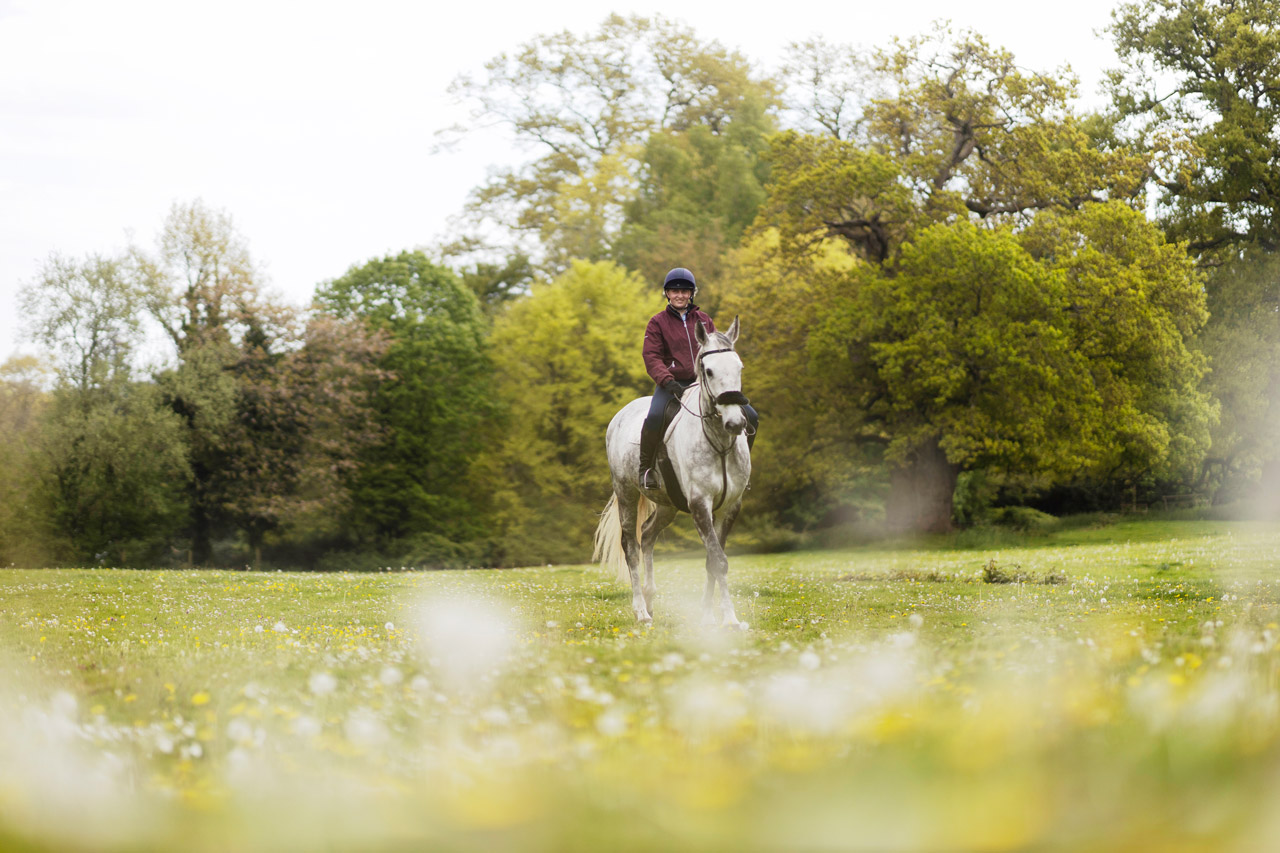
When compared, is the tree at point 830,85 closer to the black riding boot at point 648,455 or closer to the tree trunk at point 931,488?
the tree trunk at point 931,488

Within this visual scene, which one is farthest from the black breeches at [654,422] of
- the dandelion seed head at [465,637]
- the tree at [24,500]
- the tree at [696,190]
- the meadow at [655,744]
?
the tree at [696,190]

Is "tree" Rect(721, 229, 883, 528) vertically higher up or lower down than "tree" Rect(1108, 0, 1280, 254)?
lower down

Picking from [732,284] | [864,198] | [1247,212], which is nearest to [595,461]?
[732,284]

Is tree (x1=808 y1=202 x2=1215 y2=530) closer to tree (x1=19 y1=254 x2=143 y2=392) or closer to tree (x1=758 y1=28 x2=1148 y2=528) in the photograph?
tree (x1=758 y1=28 x2=1148 y2=528)

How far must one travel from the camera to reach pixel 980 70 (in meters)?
39.2

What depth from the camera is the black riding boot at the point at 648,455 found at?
1257 centimetres

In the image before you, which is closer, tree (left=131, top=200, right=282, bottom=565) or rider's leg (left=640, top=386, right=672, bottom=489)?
rider's leg (left=640, top=386, right=672, bottom=489)

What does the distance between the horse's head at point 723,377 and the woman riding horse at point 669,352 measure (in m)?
1.11

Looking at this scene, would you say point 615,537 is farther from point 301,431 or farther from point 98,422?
point 301,431

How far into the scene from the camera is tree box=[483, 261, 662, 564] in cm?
4509

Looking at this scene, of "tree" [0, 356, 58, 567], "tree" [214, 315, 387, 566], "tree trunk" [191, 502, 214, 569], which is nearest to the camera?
"tree" [0, 356, 58, 567]

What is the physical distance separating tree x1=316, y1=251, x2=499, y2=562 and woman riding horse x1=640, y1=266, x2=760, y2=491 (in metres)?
34.4

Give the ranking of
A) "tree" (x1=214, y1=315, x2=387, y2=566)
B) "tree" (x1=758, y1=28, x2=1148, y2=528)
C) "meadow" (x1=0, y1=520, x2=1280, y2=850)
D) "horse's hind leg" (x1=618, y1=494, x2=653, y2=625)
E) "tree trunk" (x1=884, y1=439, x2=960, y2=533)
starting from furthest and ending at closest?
"tree" (x1=214, y1=315, x2=387, y2=566)
"tree trunk" (x1=884, y1=439, x2=960, y2=533)
"tree" (x1=758, y1=28, x2=1148, y2=528)
"horse's hind leg" (x1=618, y1=494, x2=653, y2=625)
"meadow" (x1=0, y1=520, x2=1280, y2=850)

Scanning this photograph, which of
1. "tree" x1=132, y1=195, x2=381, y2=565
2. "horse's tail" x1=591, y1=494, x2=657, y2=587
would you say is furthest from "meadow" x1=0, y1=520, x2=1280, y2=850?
"tree" x1=132, y1=195, x2=381, y2=565
